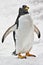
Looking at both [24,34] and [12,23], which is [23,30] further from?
[12,23]

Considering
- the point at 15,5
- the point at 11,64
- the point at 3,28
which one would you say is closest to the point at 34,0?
the point at 15,5

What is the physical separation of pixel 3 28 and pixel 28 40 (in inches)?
57.2

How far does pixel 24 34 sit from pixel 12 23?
1.67m

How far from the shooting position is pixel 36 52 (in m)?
3.20

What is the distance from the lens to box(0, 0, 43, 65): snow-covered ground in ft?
9.56

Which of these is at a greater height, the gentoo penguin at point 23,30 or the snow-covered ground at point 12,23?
the gentoo penguin at point 23,30

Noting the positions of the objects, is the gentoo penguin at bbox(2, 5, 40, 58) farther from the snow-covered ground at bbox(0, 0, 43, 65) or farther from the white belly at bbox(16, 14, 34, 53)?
the snow-covered ground at bbox(0, 0, 43, 65)

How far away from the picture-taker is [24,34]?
2871mm

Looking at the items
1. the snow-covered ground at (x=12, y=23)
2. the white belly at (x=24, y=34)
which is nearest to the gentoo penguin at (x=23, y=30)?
the white belly at (x=24, y=34)

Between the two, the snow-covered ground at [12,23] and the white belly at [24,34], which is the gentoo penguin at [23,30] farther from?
the snow-covered ground at [12,23]

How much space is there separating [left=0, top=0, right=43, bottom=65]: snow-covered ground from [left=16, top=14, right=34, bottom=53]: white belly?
0.10 m

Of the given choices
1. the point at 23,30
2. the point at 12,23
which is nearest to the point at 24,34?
the point at 23,30

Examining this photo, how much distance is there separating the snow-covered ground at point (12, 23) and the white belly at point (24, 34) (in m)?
0.10

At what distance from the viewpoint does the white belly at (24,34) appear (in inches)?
112
